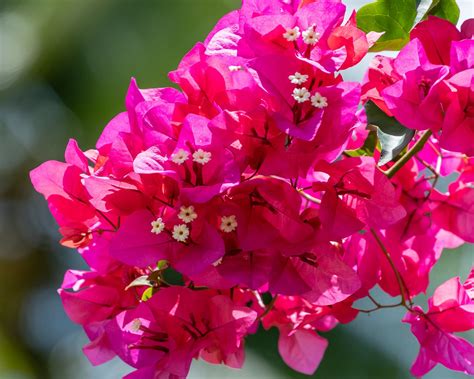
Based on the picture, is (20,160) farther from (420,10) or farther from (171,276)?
(420,10)

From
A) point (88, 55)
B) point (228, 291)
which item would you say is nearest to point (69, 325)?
point (88, 55)

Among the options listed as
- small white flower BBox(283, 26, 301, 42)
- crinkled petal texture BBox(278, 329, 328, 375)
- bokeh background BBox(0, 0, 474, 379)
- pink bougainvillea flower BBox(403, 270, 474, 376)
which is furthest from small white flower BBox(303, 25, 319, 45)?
bokeh background BBox(0, 0, 474, 379)

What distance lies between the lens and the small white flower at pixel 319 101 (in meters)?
0.75

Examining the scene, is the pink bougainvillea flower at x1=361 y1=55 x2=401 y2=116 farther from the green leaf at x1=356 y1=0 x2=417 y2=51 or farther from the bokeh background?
the bokeh background

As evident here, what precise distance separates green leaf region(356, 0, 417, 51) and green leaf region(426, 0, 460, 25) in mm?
31

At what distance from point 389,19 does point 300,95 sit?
28 cm

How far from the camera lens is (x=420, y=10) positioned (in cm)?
93

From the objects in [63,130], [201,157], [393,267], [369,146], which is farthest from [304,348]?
[63,130]

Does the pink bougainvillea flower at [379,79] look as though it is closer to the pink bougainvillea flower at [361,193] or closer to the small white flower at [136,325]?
the pink bougainvillea flower at [361,193]

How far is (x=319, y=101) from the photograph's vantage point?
75 cm

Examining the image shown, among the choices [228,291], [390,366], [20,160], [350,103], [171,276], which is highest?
[350,103]

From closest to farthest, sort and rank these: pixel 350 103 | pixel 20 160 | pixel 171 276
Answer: pixel 350 103, pixel 171 276, pixel 20 160

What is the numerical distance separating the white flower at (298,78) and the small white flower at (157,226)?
198 millimetres

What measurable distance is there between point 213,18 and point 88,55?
1.12m
